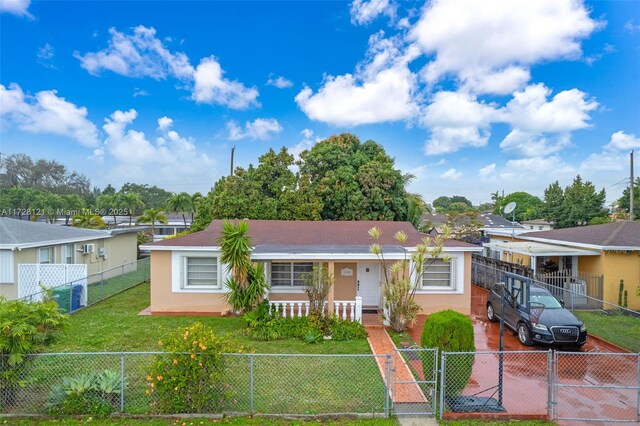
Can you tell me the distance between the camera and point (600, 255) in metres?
15.9

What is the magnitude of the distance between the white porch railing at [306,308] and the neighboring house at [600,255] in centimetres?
980

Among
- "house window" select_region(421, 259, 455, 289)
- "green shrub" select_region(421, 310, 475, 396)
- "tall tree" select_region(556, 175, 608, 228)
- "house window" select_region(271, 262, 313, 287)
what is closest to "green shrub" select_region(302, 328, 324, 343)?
"house window" select_region(271, 262, 313, 287)

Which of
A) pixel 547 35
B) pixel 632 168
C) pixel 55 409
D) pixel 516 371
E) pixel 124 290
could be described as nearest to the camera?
pixel 55 409

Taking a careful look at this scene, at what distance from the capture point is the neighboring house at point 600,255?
50.8ft

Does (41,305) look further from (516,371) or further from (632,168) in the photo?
(632,168)

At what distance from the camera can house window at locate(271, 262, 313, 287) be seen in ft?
47.0

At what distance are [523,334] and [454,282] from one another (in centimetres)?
341

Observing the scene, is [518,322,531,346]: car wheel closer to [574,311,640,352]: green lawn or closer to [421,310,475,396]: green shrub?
[574,311,640,352]: green lawn

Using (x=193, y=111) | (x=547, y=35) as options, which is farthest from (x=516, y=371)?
(x=193, y=111)

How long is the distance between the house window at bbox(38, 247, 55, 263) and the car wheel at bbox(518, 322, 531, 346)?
62.9 ft

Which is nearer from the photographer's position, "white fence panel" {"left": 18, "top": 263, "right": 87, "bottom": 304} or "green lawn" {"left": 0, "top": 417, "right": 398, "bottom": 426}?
"green lawn" {"left": 0, "top": 417, "right": 398, "bottom": 426}

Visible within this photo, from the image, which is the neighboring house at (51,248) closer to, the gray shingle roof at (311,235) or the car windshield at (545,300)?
the gray shingle roof at (311,235)

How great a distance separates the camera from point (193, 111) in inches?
1050

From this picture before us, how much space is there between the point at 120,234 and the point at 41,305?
17.5 m
